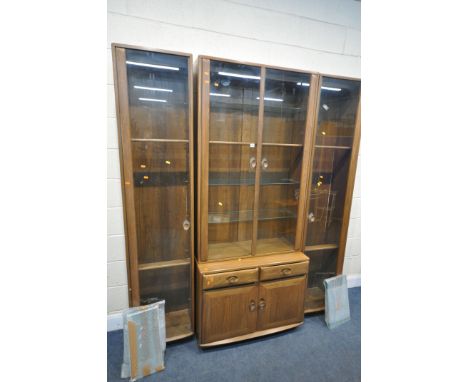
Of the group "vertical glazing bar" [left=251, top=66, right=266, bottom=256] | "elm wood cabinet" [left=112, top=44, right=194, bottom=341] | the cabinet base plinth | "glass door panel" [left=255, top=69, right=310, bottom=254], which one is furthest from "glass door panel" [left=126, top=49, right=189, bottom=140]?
the cabinet base plinth

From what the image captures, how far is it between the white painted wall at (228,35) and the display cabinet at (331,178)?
0.35 m

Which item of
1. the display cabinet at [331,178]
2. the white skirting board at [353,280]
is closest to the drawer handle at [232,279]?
the display cabinet at [331,178]

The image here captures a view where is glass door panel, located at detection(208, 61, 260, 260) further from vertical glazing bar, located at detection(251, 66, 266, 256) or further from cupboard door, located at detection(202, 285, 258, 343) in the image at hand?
cupboard door, located at detection(202, 285, 258, 343)

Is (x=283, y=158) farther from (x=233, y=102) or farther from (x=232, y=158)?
(x=233, y=102)

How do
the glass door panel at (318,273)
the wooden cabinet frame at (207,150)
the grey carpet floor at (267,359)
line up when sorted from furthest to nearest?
the glass door panel at (318,273)
the grey carpet floor at (267,359)
the wooden cabinet frame at (207,150)

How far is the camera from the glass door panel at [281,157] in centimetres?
155

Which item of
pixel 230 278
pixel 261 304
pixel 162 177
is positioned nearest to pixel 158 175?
pixel 162 177

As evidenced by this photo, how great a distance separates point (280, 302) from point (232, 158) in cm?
118

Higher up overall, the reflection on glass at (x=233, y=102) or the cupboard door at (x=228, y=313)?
the reflection on glass at (x=233, y=102)

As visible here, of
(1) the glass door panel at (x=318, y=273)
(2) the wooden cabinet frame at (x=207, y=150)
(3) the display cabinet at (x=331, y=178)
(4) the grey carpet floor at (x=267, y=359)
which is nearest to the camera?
(2) the wooden cabinet frame at (x=207, y=150)

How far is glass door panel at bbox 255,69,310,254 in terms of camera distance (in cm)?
155

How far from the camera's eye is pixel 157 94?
4.60 feet

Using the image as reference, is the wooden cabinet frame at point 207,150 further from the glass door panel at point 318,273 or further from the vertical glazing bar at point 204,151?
the glass door panel at point 318,273
